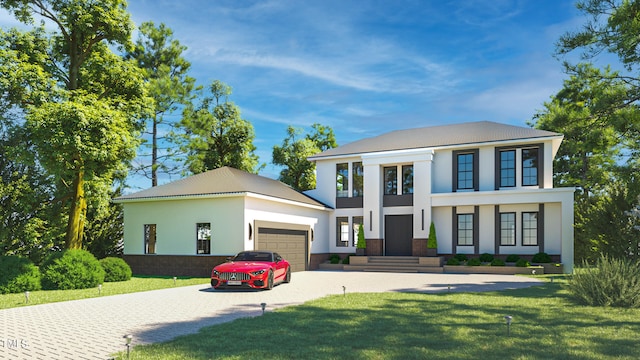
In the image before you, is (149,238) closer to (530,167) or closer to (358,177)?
(358,177)

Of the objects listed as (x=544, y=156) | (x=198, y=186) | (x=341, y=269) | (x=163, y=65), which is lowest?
(x=341, y=269)

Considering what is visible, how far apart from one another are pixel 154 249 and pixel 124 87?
8.26 meters

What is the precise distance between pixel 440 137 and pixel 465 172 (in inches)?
125

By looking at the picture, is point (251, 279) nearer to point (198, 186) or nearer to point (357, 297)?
point (357, 297)

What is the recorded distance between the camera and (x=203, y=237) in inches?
910

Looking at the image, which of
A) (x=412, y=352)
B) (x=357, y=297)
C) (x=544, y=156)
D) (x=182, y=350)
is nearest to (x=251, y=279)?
(x=357, y=297)

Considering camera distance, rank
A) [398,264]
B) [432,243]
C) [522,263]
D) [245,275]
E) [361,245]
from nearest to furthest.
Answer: [245,275]
[522,263]
[432,243]
[398,264]
[361,245]

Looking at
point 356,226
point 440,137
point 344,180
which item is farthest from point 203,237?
point 440,137

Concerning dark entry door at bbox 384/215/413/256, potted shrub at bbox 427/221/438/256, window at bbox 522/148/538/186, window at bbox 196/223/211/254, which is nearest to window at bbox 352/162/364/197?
dark entry door at bbox 384/215/413/256

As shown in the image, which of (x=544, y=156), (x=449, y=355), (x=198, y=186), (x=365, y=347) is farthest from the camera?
(x=544, y=156)

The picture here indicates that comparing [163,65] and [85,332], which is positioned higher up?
[163,65]

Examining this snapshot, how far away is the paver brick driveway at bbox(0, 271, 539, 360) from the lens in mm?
7680

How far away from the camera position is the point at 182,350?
724 cm

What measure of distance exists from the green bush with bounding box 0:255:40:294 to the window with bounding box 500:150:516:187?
A: 2266cm
